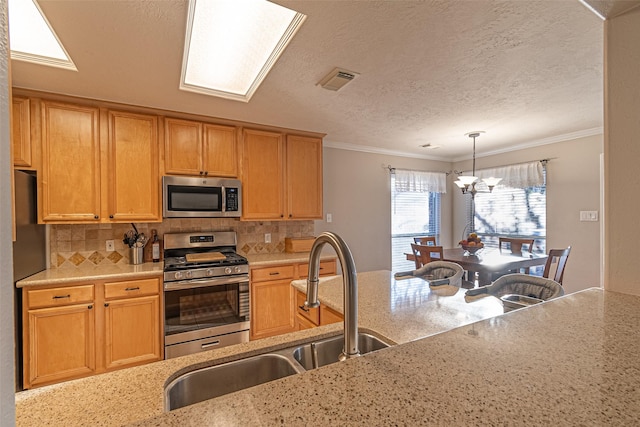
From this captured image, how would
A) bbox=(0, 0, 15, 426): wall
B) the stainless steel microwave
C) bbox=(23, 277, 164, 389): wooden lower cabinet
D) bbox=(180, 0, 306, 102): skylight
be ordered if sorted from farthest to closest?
the stainless steel microwave
bbox=(23, 277, 164, 389): wooden lower cabinet
bbox=(180, 0, 306, 102): skylight
bbox=(0, 0, 15, 426): wall

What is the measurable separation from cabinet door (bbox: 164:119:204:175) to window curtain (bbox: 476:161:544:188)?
417 centimetres

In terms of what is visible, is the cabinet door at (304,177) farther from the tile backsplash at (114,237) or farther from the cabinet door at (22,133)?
the cabinet door at (22,133)

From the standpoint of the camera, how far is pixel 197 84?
2414 millimetres

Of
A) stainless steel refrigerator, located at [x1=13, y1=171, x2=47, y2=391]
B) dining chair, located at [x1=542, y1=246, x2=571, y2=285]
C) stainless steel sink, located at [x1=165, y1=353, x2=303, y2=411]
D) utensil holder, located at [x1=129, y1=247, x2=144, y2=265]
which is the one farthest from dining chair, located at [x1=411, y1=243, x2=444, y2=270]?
stainless steel refrigerator, located at [x1=13, y1=171, x2=47, y2=391]

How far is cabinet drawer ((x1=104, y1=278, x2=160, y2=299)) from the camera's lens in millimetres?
2430

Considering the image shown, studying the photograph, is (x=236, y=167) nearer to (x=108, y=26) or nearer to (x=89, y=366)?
(x=108, y=26)

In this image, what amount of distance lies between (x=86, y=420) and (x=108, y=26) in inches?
71.0

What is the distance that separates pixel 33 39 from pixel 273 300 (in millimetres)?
2663

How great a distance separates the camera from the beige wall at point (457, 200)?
3678 millimetres

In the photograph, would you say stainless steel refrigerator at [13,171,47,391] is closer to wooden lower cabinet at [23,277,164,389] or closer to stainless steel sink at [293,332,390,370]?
wooden lower cabinet at [23,277,164,389]

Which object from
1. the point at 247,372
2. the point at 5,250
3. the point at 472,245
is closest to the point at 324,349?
the point at 247,372

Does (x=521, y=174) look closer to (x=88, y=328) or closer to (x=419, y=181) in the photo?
(x=419, y=181)

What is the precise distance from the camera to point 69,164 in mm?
2520

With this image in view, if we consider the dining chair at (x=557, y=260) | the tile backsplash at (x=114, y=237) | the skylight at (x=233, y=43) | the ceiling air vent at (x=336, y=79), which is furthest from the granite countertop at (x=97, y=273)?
the dining chair at (x=557, y=260)
